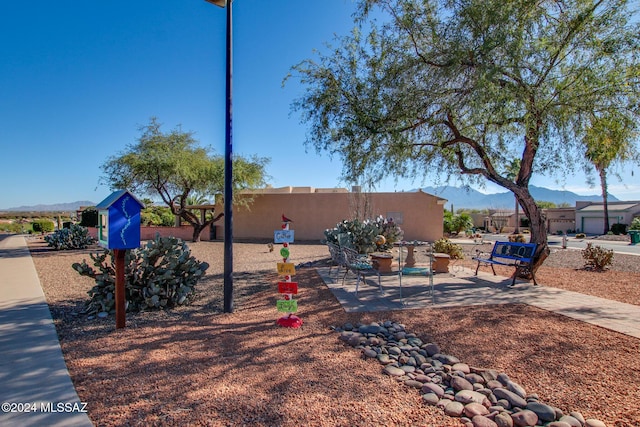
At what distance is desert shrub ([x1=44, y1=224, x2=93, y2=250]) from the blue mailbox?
14113 mm

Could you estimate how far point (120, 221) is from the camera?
484cm

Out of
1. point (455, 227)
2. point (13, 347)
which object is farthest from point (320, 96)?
point (455, 227)


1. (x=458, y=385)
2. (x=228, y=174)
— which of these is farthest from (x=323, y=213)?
(x=458, y=385)

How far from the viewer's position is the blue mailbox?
15.6 feet

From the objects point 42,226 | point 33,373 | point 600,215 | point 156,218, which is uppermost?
point 600,215

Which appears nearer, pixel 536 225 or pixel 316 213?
pixel 536 225

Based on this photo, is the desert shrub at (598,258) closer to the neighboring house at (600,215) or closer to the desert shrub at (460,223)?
the desert shrub at (460,223)

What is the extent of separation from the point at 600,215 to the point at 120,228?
148ft

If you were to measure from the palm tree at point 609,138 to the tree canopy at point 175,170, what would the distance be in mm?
14944

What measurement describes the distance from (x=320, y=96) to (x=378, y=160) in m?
2.18

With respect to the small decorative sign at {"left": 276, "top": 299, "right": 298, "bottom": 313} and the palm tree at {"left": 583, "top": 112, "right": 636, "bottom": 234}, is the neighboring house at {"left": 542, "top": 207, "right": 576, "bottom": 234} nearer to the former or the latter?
the palm tree at {"left": 583, "top": 112, "right": 636, "bottom": 234}

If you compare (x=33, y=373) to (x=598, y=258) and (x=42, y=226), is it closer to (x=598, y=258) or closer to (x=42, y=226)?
(x=598, y=258)

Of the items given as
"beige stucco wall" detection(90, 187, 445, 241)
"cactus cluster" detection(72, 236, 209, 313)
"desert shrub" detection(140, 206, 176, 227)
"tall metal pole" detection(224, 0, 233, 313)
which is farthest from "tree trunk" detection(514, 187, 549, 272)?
"desert shrub" detection(140, 206, 176, 227)

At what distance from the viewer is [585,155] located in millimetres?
7828
